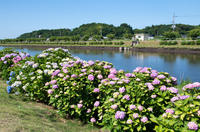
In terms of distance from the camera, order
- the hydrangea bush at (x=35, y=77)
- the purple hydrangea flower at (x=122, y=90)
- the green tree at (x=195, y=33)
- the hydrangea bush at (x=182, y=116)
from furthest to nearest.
Answer: the green tree at (x=195, y=33) → the hydrangea bush at (x=35, y=77) → the purple hydrangea flower at (x=122, y=90) → the hydrangea bush at (x=182, y=116)

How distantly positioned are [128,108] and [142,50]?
40.5 m

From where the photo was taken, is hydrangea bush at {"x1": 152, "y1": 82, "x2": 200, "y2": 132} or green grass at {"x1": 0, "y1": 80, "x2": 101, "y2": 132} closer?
hydrangea bush at {"x1": 152, "y1": 82, "x2": 200, "y2": 132}

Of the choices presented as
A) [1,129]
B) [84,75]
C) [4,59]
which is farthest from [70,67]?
[4,59]

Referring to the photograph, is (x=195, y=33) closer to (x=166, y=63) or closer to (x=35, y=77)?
(x=166, y=63)

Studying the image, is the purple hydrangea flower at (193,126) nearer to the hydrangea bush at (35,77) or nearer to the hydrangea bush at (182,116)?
the hydrangea bush at (182,116)

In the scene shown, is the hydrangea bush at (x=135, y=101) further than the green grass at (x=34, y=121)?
Yes

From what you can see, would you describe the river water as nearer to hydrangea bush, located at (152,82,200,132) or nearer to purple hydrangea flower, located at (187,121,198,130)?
hydrangea bush, located at (152,82,200,132)

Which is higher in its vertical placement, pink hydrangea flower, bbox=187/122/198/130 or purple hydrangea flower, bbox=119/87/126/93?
purple hydrangea flower, bbox=119/87/126/93

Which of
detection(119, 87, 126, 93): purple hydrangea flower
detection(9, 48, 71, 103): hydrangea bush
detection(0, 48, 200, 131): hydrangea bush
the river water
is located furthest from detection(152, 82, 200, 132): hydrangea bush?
the river water

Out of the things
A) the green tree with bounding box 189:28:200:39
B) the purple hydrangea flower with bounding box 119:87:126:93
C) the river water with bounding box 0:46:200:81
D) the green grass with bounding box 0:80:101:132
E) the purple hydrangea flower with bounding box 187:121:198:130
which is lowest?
the river water with bounding box 0:46:200:81

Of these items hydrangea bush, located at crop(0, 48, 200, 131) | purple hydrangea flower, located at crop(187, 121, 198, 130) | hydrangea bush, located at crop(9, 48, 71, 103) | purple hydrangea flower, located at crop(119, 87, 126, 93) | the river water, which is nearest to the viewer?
purple hydrangea flower, located at crop(187, 121, 198, 130)

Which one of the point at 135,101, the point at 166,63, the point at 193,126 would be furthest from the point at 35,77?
the point at 166,63

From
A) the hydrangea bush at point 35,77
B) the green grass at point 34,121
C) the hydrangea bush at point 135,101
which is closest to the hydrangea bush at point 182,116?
the hydrangea bush at point 135,101

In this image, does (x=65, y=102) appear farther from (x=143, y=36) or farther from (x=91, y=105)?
(x=143, y=36)
